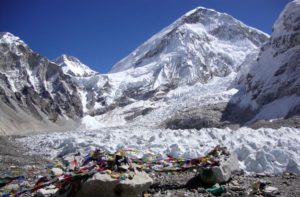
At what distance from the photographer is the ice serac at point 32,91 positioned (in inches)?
4898

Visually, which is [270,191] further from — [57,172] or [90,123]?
[90,123]

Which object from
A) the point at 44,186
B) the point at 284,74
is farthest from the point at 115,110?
the point at 44,186

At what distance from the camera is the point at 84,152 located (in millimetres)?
27219

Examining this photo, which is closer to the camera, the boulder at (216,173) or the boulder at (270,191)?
the boulder at (270,191)

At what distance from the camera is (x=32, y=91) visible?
144375 millimetres

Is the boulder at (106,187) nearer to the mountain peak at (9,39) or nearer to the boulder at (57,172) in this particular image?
the boulder at (57,172)

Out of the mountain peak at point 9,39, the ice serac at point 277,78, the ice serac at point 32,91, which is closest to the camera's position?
the ice serac at point 277,78

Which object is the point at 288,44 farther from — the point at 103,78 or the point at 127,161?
the point at 103,78

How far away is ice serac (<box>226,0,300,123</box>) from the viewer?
7538 centimetres

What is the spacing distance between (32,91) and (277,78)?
84176 millimetres

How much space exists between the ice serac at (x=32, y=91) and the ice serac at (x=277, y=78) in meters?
55.0

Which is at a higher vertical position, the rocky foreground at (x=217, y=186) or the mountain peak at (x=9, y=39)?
the mountain peak at (x=9, y=39)

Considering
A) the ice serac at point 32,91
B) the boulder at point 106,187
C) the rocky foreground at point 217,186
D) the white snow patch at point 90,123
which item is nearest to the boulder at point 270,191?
the rocky foreground at point 217,186

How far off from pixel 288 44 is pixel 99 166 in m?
85.9
